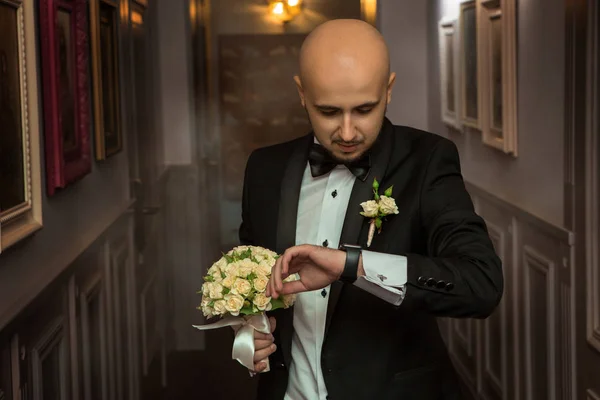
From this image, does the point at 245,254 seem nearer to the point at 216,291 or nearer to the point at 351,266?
the point at 216,291

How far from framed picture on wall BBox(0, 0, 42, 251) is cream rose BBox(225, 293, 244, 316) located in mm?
897

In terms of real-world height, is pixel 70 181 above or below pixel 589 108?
below

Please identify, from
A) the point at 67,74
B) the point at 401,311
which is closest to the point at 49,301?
the point at 67,74

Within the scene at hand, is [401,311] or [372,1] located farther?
[372,1]

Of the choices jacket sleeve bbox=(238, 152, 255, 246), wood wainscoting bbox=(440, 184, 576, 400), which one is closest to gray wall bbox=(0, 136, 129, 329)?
jacket sleeve bbox=(238, 152, 255, 246)

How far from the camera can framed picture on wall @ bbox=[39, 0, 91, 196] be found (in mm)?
3344

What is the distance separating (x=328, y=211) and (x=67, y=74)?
69.1 inches

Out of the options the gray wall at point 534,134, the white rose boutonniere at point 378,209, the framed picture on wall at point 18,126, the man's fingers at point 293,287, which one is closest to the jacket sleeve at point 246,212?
the white rose boutonniere at point 378,209

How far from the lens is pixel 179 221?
23.1 ft

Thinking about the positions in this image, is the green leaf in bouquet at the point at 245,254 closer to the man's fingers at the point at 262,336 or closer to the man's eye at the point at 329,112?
the man's fingers at the point at 262,336

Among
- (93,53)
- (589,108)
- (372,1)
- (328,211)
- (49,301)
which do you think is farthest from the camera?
(372,1)

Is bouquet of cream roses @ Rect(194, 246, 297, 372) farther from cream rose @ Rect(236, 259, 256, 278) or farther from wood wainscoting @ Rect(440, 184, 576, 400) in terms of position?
wood wainscoting @ Rect(440, 184, 576, 400)

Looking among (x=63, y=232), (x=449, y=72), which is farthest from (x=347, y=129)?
(x=449, y=72)

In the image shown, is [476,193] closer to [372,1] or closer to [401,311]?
[372,1]
